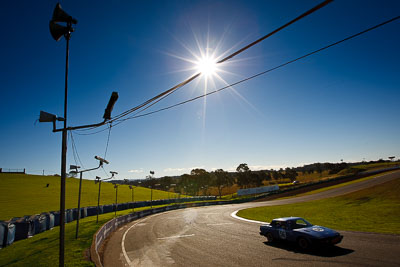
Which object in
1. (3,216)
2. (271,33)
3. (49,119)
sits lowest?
(3,216)

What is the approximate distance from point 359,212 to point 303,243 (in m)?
15.4

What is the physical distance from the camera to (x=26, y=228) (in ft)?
56.5

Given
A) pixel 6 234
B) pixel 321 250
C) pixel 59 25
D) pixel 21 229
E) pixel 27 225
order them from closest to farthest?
pixel 59 25
pixel 321 250
pixel 6 234
pixel 21 229
pixel 27 225

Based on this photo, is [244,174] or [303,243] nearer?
[303,243]

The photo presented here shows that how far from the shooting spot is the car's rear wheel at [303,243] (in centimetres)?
983

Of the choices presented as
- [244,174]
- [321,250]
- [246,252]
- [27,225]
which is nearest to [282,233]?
[321,250]

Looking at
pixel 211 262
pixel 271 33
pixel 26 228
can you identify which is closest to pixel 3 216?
pixel 26 228

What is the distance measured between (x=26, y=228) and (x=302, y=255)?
20852 mm

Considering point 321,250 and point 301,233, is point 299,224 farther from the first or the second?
point 321,250

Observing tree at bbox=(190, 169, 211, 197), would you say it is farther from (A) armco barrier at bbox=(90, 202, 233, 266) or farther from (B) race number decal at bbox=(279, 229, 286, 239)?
(B) race number decal at bbox=(279, 229, 286, 239)

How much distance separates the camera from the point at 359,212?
67.5ft

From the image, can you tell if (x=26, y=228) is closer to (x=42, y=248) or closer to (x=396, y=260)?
(x=42, y=248)

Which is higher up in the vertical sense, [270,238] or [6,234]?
[6,234]

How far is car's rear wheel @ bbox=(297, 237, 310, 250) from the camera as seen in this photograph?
32.2 feet
